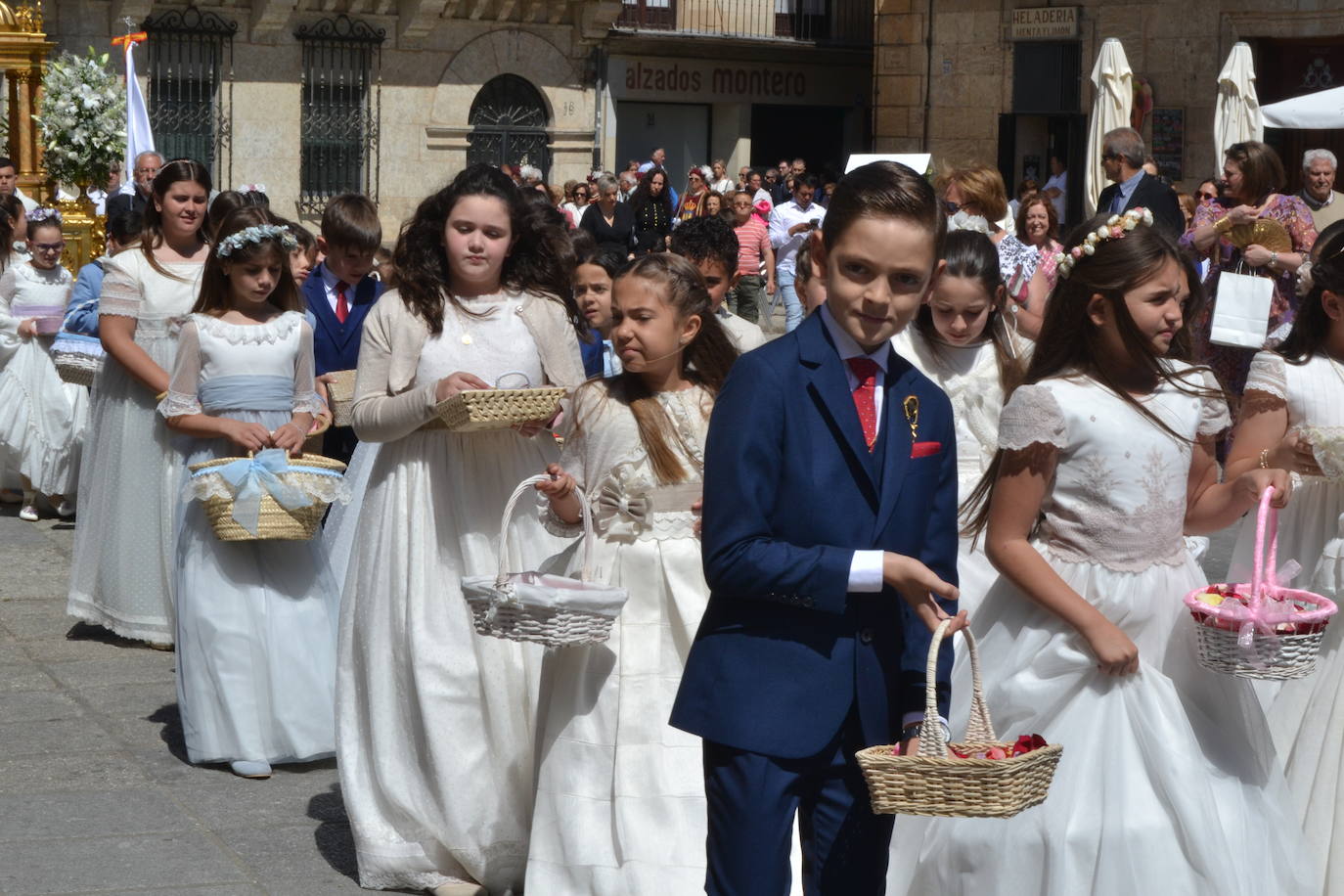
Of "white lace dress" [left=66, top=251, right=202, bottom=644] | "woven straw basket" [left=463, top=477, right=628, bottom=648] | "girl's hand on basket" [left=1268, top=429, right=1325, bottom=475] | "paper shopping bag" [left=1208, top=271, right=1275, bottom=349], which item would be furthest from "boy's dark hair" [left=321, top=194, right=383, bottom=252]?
"paper shopping bag" [left=1208, top=271, right=1275, bottom=349]

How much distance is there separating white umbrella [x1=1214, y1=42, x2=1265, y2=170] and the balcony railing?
1699cm

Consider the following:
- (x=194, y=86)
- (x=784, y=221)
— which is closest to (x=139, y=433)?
(x=784, y=221)

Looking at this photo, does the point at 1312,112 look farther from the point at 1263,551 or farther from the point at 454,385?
the point at 1263,551

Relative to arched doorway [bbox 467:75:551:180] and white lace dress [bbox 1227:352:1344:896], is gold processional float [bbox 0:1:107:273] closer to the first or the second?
white lace dress [bbox 1227:352:1344:896]

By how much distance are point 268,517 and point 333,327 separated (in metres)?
1.68

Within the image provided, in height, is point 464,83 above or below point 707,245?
above

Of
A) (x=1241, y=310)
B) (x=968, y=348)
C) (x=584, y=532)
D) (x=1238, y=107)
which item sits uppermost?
(x=1238, y=107)

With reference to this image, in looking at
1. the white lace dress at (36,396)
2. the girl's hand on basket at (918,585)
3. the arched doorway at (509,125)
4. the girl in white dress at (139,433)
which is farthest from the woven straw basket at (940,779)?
the arched doorway at (509,125)

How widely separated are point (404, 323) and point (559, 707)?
47.7 inches

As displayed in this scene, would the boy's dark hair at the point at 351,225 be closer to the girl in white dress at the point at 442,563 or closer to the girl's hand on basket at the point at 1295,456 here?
the girl in white dress at the point at 442,563

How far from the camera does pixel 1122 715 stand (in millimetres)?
4148

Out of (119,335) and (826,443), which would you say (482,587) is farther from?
(119,335)

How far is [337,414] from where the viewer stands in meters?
7.48

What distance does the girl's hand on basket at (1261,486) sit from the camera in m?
4.25
